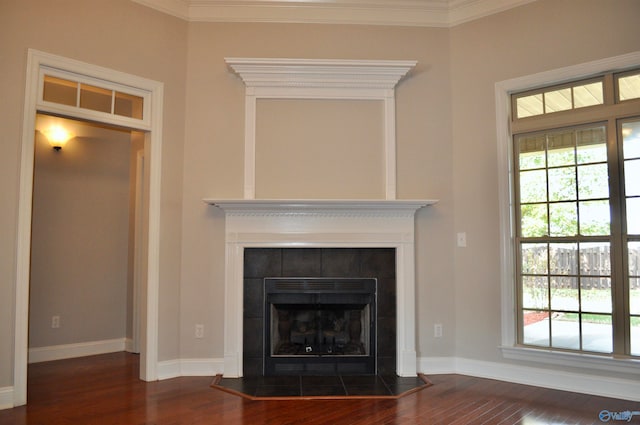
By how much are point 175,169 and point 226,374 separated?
1752 millimetres

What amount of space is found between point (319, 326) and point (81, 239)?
2.60m

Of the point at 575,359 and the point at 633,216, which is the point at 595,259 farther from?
the point at 575,359

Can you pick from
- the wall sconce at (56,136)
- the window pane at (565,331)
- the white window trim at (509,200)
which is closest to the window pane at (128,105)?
the wall sconce at (56,136)

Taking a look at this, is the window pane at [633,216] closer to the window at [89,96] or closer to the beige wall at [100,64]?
the beige wall at [100,64]

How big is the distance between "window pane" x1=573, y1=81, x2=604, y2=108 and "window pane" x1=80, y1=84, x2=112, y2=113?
3639mm

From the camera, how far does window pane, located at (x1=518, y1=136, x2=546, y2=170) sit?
4066mm

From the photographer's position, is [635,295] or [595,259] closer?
[635,295]

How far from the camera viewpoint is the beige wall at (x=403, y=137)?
4152mm

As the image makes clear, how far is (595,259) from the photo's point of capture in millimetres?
3766

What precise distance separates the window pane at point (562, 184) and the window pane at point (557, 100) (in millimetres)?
481

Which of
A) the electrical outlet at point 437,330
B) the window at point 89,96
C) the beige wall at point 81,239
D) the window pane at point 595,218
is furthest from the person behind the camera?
the beige wall at point 81,239

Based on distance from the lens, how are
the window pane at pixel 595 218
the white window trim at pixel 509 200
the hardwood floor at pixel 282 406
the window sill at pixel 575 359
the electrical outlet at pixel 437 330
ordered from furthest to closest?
the electrical outlet at pixel 437 330, the white window trim at pixel 509 200, the window pane at pixel 595 218, the window sill at pixel 575 359, the hardwood floor at pixel 282 406

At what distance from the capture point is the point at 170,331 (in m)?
4.18

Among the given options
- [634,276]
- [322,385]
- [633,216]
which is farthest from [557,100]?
[322,385]
